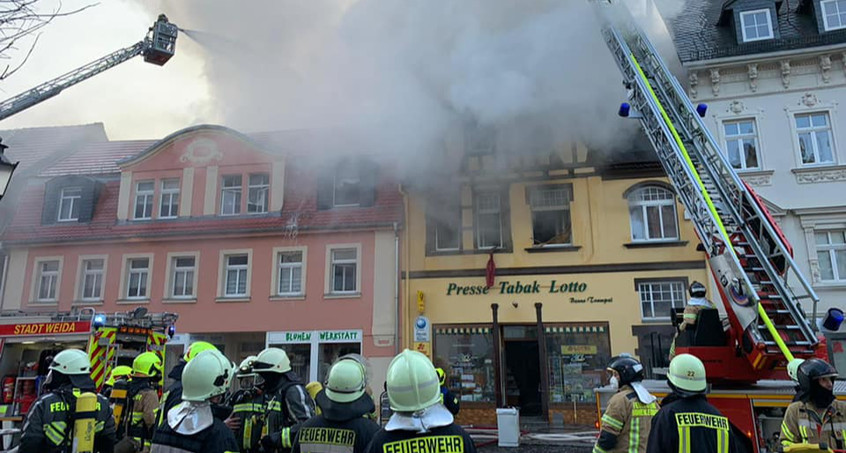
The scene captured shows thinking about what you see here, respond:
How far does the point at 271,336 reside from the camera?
14711 millimetres

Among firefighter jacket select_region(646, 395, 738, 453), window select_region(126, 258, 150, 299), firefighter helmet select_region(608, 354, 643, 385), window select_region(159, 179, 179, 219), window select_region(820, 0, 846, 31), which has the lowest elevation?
firefighter jacket select_region(646, 395, 738, 453)

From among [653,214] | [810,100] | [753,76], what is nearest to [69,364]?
[653,214]

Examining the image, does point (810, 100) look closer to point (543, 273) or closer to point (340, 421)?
point (543, 273)

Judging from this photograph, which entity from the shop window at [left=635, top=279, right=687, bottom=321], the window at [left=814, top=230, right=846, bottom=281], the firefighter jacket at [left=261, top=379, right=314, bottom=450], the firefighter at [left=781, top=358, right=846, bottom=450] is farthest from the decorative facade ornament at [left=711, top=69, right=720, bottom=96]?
the firefighter jacket at [left=261, top=379, right=314, bottom=450]

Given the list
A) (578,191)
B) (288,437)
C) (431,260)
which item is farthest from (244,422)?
(578,191)

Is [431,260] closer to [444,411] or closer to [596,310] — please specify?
[596,310]

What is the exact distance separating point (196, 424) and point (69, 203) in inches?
688

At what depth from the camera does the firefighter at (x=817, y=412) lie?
392cm

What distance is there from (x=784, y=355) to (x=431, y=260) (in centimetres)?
969

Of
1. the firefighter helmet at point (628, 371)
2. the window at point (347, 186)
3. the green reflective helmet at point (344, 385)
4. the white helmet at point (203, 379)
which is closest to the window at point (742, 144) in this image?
the window at point (347, 186)

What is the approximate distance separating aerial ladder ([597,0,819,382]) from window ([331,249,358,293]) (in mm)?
8559

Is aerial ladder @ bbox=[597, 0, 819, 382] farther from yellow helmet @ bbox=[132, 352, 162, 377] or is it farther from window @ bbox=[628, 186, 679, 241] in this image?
yellow helmet @ bbox=[132, 352, 162, 377]

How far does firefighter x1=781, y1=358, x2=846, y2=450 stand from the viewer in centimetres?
392

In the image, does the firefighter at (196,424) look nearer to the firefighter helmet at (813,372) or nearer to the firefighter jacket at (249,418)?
the firefighter jacket at (249,418)
